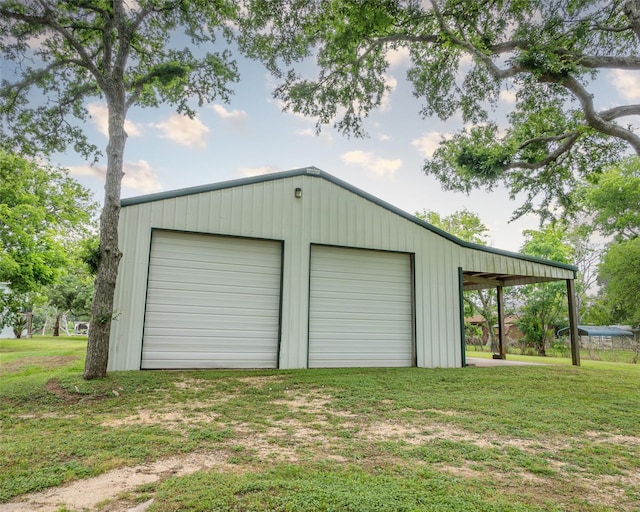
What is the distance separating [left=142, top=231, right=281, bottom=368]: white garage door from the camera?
23.9 ft

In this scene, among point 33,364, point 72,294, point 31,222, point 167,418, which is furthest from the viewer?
point 72,294

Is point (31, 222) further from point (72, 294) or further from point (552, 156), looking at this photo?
point (552, 156)

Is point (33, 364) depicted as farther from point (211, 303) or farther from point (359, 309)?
point (359, 309)

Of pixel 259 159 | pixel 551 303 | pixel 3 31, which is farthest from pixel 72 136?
pixel 551 303

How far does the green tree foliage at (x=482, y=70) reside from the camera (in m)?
7.58

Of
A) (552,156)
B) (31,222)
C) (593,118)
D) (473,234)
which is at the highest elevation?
(473,234)

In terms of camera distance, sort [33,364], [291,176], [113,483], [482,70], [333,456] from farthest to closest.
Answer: [482,70]
[291,176]
[33,364]
[333,456]
[113,483]

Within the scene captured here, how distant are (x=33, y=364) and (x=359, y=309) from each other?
22.7 ft

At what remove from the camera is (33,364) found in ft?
26.3

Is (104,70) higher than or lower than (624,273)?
higher

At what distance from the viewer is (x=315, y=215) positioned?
336 inches

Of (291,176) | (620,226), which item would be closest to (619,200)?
(620,226)

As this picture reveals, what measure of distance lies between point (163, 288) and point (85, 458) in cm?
478

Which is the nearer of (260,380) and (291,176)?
(260,380)
